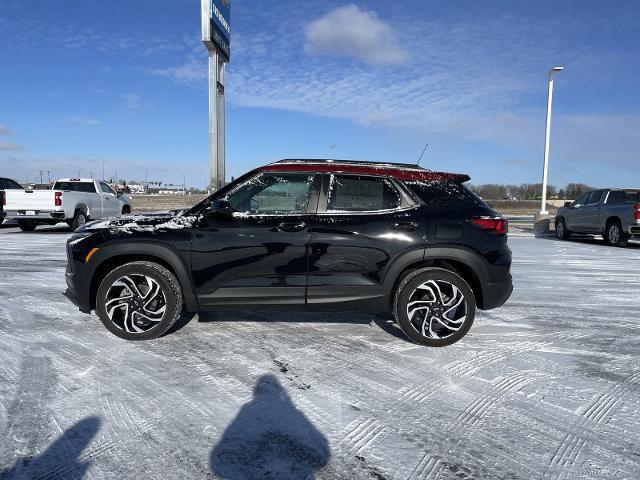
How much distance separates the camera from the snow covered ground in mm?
2416

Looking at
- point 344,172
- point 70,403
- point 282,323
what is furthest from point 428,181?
point 70,403

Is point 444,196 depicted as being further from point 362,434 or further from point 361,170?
point 362,434

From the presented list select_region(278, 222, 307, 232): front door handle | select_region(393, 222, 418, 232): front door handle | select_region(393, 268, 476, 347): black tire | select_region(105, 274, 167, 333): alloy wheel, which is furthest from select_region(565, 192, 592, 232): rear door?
select_region(105, 274, 167, 333): alloy wheel

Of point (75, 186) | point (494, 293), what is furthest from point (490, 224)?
point (75, 186)

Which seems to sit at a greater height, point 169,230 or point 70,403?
point 169,230

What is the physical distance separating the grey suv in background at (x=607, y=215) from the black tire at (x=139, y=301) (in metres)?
12.6

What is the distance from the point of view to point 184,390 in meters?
3.23

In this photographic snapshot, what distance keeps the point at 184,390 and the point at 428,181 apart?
112 inches

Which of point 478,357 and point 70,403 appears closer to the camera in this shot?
point 70,403

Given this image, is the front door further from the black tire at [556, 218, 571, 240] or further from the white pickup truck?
the black tire at [556, 218, 571, 240]

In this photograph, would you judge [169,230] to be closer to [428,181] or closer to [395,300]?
[395,300]

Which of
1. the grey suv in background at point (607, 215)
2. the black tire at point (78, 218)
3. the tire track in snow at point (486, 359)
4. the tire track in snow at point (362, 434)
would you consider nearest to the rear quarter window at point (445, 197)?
the tire track in snow at point (486, 359)

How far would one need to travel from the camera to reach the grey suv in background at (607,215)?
12148mm

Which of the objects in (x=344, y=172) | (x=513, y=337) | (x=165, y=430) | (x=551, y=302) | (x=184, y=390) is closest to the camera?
(x=165, y=430)
